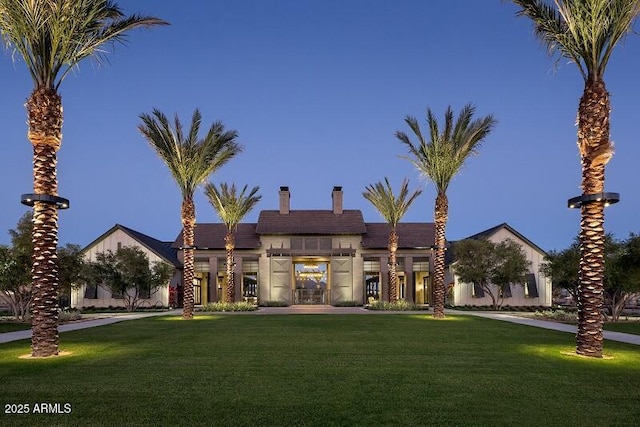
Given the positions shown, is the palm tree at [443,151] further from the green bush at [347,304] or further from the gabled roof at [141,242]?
the gabled roof at [141,242]

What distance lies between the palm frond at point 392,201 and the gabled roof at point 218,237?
42.1ft

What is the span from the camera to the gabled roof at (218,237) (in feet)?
156

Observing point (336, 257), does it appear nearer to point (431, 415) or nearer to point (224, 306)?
point (224, 306)

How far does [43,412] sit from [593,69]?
14700mm

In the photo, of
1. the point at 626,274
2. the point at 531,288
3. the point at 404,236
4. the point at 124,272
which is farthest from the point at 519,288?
the point at 124,272

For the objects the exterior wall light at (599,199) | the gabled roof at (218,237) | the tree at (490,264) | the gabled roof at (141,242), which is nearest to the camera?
the exterior wall light at (599,199)

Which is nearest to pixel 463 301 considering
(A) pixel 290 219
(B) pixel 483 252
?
(B) pixel 483 252

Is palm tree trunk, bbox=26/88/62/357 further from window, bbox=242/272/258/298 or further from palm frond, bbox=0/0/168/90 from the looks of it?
window, bbox=242/272/258/298

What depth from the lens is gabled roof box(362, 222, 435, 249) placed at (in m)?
47.8

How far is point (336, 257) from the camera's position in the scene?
47125mm

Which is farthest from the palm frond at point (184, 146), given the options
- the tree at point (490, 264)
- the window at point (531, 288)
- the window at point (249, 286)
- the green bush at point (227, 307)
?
the window at point (531, 288)

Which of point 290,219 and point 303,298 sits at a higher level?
point 290,219

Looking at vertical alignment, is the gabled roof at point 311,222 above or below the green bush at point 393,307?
above

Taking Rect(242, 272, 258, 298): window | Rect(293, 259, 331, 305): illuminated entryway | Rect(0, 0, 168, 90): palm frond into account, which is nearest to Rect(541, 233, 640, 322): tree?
Rect(293, 259, 331, 305): illuminated entryway
